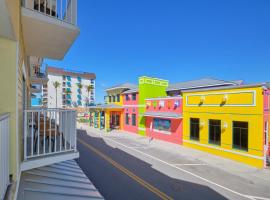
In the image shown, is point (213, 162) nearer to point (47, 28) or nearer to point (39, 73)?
point (47, 28)

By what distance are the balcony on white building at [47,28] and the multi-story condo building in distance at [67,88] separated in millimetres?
63273

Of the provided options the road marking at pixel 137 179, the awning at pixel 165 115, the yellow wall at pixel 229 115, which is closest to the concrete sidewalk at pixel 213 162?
the yellow wall at pixel 229 115

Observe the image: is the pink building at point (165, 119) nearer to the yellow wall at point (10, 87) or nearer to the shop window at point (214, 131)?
the shop window at point (214, 131)

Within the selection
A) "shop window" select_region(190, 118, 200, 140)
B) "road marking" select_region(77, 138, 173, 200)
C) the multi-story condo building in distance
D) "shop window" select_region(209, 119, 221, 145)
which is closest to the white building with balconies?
"road marking" select_region(77, 138, 173, 200)

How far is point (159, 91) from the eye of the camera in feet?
88.5

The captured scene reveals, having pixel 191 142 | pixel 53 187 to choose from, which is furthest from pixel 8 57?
pixel 191 142

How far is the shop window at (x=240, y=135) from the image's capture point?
42.2 feet

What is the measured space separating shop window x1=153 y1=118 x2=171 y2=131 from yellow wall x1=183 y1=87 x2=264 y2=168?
2.55 meters

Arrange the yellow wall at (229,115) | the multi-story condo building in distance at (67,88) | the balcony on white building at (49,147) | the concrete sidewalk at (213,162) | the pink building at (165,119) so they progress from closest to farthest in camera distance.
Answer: the balcony on white building at (49,147) < the concrete sidewalk at (213,162) < the yellow wall at (229,115) < the pink building at (165,119) < the multi-story condo building in distance at (67,88)

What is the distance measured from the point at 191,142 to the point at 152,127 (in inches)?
260

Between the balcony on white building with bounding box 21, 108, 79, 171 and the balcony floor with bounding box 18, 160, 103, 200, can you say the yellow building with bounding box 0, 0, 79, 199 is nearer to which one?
the balcony on white building with bounding box 21, 108, 79, 171

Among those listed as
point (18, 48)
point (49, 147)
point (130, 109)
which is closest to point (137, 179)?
point (49, 147)

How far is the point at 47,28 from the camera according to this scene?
171 inches

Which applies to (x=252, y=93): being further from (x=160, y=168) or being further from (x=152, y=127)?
(x=152, y=127)
